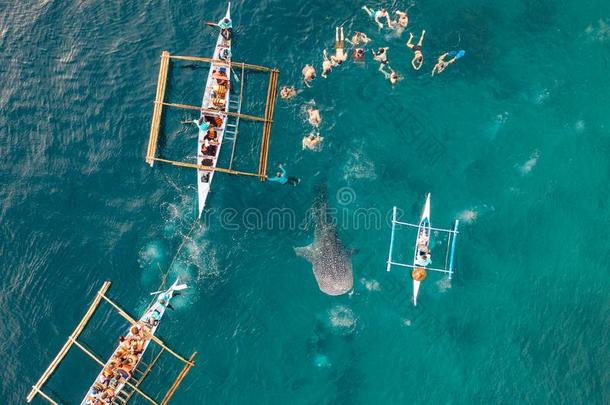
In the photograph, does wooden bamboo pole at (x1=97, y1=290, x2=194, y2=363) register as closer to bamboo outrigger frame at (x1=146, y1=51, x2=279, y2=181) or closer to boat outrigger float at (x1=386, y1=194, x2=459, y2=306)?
bamboo outrigger frame at (x1=146, y1=51, x2=279, y2=181)

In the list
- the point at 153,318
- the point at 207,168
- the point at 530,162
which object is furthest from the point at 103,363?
the point at 530,162

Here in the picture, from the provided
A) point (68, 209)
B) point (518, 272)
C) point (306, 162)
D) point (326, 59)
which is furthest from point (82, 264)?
point (518, 272)

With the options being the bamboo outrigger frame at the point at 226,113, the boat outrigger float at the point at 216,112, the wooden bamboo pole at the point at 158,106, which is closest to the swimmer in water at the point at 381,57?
the bamboo outrigger frame at the point at 226,113

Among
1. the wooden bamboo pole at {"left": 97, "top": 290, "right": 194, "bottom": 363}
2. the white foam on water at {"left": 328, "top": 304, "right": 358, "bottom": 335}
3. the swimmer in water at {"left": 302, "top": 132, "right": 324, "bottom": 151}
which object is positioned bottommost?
the wooden bamboo pole at {"left": 97, "top": 290, "right": 194, "bottom": 363}

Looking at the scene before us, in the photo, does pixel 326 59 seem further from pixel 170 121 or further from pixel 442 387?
pixel 442 387

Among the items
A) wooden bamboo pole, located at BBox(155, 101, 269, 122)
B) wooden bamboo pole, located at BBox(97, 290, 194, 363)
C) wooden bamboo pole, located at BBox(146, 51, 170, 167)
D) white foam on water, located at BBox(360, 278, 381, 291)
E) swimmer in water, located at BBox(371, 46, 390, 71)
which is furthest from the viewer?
white foam on water, located at BBox(360, 278, 381, 291)

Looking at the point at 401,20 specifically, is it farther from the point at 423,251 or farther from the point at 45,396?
the point at 45,396

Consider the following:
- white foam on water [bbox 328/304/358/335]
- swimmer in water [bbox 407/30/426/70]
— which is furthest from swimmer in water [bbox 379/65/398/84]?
white foam on water [bbox 328/304/358/335]
